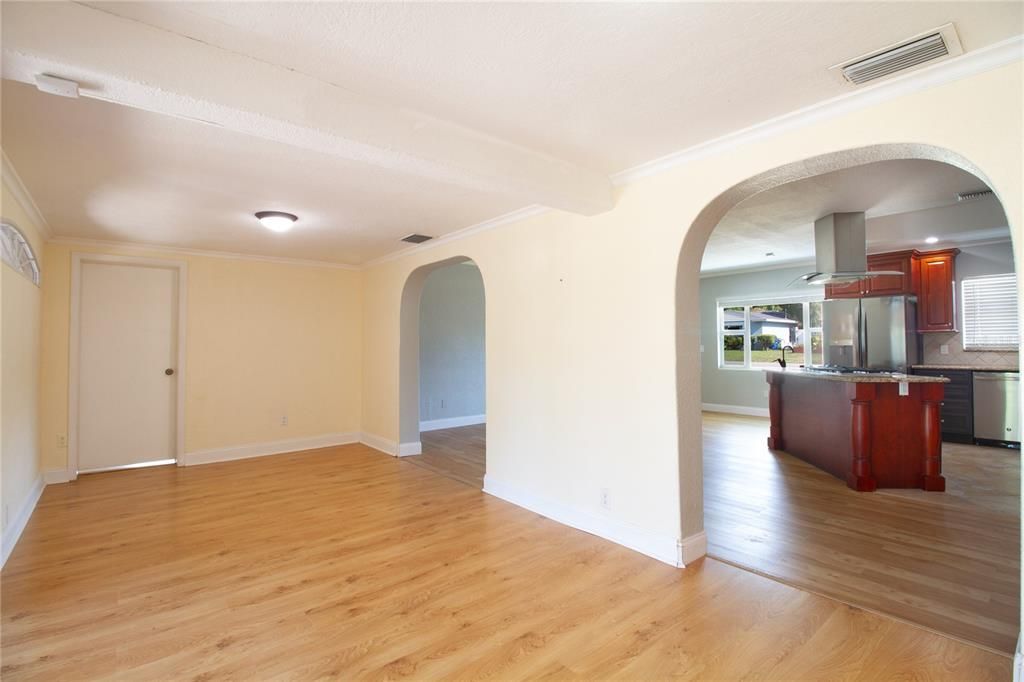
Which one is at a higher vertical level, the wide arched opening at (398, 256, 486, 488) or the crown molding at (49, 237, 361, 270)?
the crown molding at (49, 237, 361, 270)

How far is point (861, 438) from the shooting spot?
4.20 meters

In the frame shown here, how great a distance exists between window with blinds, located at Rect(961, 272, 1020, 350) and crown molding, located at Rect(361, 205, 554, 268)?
20.3 feet

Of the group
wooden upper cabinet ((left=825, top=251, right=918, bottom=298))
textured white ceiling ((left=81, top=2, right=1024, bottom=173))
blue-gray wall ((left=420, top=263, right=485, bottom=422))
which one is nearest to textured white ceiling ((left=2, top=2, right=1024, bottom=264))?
textured white ceiling ((left=81, top=2, right=1024, bottom=173))

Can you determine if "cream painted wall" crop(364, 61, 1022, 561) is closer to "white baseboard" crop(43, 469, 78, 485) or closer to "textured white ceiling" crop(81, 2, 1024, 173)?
"textured white ceiling" crop(81, 2, 1024, 173)

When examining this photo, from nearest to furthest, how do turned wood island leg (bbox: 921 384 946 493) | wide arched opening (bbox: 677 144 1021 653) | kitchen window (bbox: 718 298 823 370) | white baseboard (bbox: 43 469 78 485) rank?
wide arched opening (bbox: 677 144 1021 653), turned wood island leg (bbox: 921 384 946 493), white baseboard (bbox: 43 469 78 485), kitchen window (bbox: 718 298 823 370)

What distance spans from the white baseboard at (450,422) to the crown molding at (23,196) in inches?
184

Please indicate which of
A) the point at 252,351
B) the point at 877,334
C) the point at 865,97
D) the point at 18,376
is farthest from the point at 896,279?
the point at 18,376

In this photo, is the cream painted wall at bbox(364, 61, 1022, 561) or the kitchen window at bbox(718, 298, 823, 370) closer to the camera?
the cream painted wall at bbox(364, 61, 1022, 561)

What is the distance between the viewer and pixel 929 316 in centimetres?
639

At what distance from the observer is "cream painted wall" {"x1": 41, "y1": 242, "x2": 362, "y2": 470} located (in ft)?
15.4

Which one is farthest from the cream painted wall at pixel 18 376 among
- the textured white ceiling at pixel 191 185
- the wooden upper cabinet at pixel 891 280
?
the wooden upper cabinet at pixel 891 280

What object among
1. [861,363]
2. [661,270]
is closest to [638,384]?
[661,270]

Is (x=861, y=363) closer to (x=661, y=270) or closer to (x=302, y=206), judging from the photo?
(x=661, y=270)

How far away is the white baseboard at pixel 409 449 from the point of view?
566 centimetres
